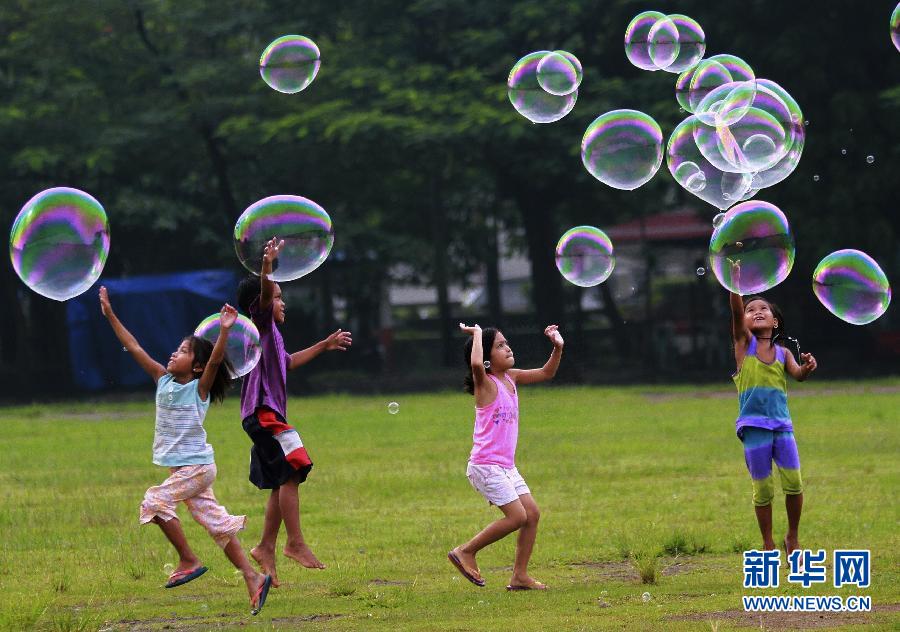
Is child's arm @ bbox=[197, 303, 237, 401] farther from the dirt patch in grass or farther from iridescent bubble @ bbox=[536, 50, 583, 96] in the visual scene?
iridescent bubble @ bbox=[536, 50, 583, 96]

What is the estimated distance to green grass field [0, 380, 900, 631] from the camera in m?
6.43

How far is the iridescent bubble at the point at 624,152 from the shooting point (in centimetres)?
991

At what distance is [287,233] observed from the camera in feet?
26.3

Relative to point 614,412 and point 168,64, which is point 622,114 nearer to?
point 614,412

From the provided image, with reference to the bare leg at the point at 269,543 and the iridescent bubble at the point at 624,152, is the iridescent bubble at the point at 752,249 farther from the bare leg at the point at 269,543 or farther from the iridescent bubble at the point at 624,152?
the bare leg at the point at 269,543

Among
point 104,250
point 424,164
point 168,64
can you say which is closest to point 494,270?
point 424,164

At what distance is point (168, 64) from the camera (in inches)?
1019

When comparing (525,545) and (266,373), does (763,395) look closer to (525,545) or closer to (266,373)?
(525,545)

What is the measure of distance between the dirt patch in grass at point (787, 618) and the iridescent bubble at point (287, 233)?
9.60 ft

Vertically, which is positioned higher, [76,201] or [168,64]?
[168,64]

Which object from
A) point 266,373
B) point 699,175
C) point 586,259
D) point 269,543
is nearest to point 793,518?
point 269,543

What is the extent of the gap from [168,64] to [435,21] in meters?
4.77

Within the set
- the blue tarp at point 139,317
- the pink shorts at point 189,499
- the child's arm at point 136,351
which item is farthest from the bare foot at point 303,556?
the blue tarp at point 139,317

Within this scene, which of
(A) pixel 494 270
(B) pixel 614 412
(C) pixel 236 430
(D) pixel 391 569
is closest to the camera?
(D) pixel 391 569
